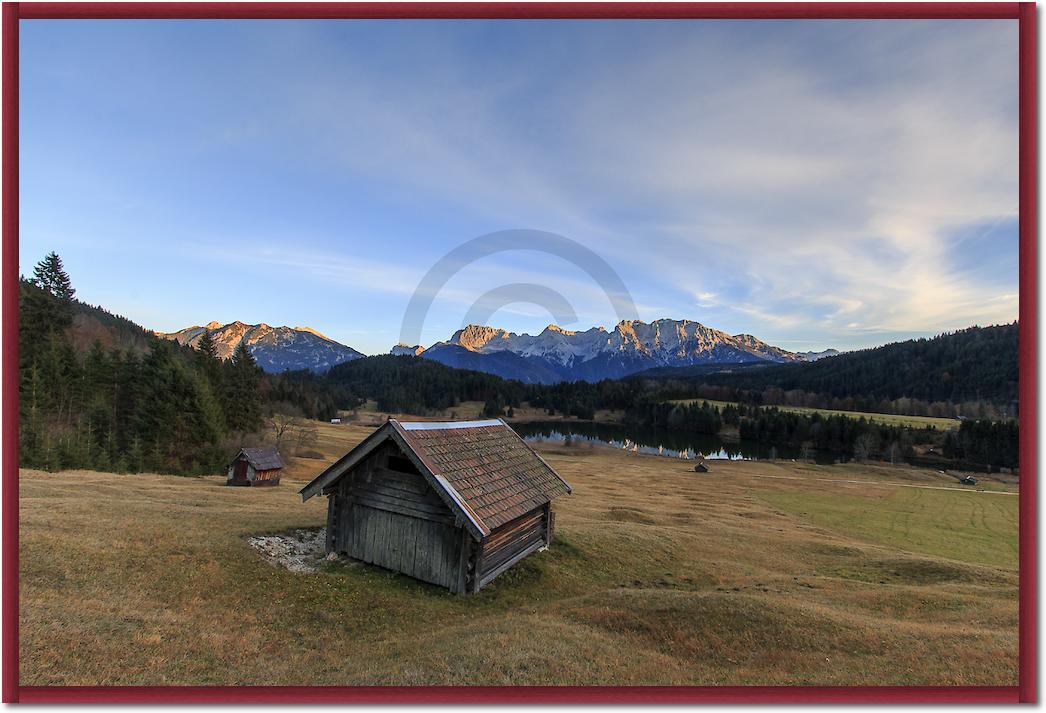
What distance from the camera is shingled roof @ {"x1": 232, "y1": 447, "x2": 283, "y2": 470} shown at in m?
44.2

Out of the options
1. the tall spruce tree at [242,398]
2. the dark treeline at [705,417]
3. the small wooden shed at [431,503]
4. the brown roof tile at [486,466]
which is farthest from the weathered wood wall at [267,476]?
the dark treeline at [705,417]

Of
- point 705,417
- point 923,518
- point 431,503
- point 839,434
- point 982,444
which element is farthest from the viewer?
point 705,417

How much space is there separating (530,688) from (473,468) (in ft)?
26.4

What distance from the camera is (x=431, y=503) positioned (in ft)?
48.0

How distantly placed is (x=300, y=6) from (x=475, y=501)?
1306cm

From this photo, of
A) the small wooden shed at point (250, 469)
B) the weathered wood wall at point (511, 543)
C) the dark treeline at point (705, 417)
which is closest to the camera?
the weathered wood wall at point (511, 543)

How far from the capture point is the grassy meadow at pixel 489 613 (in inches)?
346

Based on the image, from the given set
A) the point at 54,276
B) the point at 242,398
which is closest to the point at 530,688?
the point at 242,398

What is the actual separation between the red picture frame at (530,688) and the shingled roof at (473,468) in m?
5.82

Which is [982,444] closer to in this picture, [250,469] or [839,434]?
[839,434]

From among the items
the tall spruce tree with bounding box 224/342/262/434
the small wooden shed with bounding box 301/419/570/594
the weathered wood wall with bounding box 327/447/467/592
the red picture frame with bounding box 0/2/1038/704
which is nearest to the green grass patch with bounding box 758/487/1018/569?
the red picture frame with bounding box 0/2/1038/704

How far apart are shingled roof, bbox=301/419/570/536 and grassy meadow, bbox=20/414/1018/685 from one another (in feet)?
8.87

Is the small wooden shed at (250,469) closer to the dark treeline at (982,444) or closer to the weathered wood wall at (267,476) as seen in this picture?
the weathered wood wall at (267,476)

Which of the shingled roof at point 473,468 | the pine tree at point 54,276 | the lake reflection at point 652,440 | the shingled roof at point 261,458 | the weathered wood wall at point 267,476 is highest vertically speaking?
the pine tree at point 54,276
